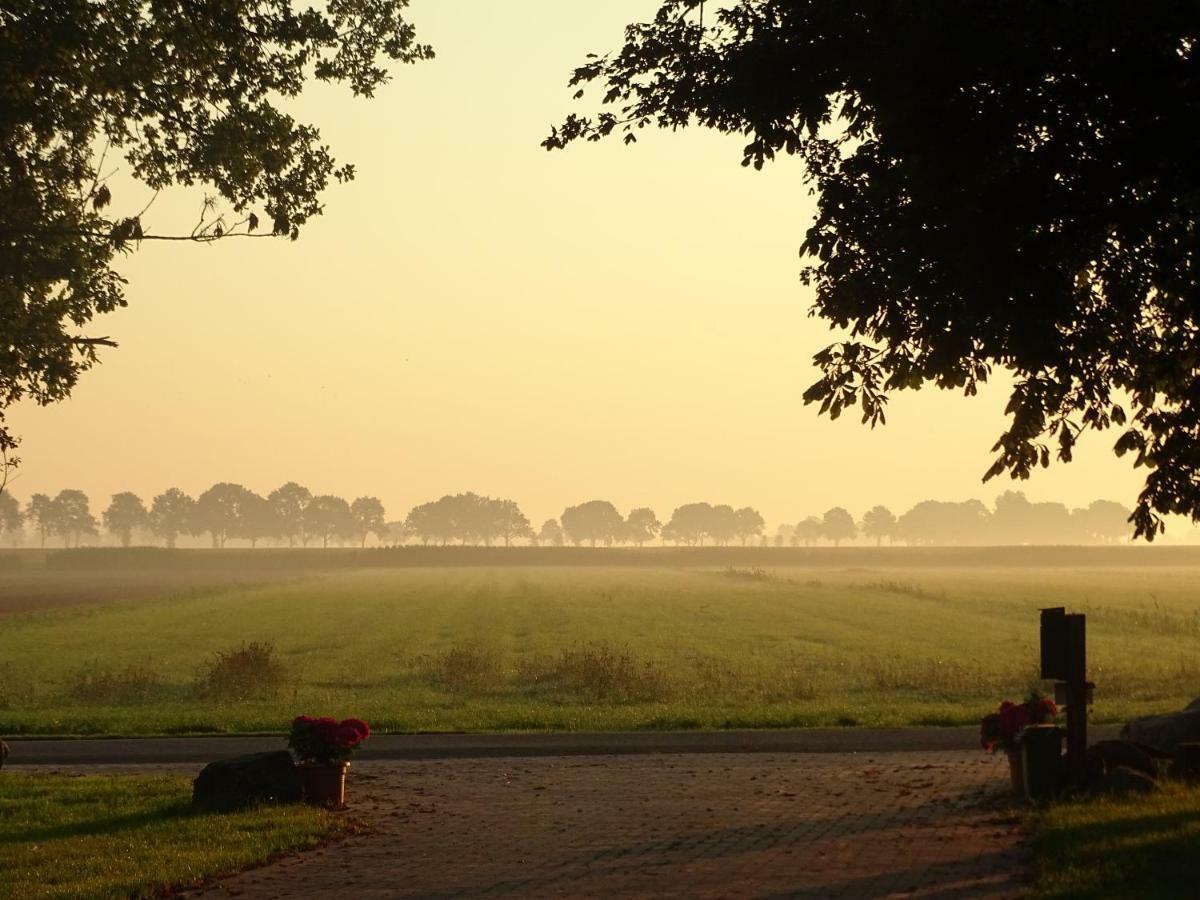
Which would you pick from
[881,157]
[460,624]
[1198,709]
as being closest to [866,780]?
[1198,709]

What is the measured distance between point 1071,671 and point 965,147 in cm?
685

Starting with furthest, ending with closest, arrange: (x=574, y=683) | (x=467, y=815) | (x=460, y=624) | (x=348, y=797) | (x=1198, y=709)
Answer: (x=460, y=624), (x=574, y=683), (x=1198, y=709), (x=348, y=797), (x=467, y=815)

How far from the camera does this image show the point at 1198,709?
1972 cm

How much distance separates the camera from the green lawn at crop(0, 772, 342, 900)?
13.0 metres

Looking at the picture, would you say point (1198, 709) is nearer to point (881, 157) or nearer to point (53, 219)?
point (881, 157)

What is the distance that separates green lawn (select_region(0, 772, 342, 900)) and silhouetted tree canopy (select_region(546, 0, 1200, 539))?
786 cm

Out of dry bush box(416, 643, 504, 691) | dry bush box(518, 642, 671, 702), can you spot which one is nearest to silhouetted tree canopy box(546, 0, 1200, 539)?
dry bush box(518, 642, 671, 702)

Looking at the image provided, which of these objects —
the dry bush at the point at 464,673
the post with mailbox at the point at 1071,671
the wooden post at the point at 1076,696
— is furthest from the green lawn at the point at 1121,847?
the dry bush at the point at 464,673

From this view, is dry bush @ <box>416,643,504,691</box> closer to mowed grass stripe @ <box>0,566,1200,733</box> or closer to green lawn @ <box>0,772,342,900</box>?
mowed grass stripe @ <box>0,566,1200,733</box>

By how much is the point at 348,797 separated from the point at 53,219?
35.4 ft

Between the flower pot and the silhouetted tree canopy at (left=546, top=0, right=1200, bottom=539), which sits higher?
the silhouetted tree canopy at (left=546, top=0, right=1200, bottom=539)

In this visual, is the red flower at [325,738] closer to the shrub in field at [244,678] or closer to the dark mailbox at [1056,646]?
the dark mailbox at [1056,646]

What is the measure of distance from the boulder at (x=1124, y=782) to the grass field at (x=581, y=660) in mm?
10476

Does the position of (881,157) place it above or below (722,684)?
above
